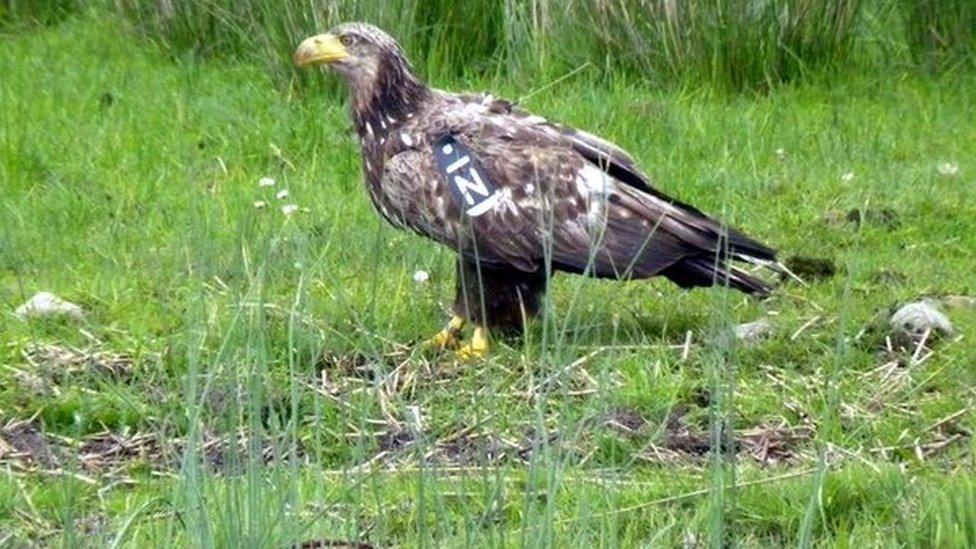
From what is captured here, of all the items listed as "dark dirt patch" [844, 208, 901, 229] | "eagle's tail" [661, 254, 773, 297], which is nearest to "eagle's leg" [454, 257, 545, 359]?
"eagle's tail" [661, 254, 773, 297]

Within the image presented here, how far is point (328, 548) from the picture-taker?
4.22 meters

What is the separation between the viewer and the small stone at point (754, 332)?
6719 millimetres

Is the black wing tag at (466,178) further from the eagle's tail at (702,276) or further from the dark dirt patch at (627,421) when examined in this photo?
the dark dirt patch at (627,421)

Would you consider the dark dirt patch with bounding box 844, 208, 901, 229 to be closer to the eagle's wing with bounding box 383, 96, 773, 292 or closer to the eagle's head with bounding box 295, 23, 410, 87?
the eagle's wing with bounding box 383, 96, 773, 292

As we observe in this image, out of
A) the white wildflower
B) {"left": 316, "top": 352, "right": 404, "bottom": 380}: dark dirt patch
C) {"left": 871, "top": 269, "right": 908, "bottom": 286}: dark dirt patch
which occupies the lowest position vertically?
the white wildflower

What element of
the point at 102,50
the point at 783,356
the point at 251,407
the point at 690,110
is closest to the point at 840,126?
the point at 690,110

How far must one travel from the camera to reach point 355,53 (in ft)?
24.4

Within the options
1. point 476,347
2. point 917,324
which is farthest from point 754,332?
point 476,347

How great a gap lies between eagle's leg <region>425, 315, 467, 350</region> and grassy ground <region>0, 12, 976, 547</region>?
8 centimetres

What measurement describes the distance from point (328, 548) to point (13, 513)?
3.95 ft

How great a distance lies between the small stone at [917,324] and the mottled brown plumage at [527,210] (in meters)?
0.42

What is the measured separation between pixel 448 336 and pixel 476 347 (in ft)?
1.03

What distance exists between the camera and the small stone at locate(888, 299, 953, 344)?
6.66 metres

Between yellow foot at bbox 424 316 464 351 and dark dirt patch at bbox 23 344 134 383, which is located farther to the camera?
yellow foot at bbox 424 316 464 351
